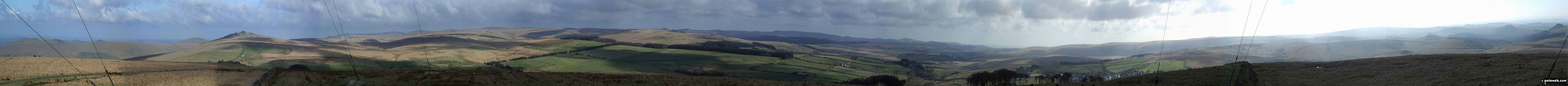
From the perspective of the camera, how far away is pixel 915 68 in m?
97.2

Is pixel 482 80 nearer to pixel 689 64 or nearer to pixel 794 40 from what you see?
pixel 689 64

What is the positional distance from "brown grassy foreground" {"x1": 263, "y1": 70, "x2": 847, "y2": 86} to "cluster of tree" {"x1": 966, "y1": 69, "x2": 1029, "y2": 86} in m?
13.1

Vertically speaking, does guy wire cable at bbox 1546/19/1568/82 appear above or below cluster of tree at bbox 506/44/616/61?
above

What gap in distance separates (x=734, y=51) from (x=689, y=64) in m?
24.0

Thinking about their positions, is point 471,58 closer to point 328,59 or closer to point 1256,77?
point 328,59

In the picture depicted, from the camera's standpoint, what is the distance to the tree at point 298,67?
4203 centimetres

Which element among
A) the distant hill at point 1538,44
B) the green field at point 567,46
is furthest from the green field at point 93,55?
the distant hill at point 1538,44

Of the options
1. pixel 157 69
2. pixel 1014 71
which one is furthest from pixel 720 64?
pixel 157 69

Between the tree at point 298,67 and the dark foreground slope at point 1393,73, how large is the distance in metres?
45.7

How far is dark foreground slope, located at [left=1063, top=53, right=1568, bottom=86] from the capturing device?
17469 mm

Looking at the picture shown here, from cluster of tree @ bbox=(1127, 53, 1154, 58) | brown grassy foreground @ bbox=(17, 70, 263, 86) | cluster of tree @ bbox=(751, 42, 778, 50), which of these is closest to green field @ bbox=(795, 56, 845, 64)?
cluster of tree @ bbox=(751, 42, 778, 50)

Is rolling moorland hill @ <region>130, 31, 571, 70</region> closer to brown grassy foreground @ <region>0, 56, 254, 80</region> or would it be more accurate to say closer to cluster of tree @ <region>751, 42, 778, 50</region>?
brown grassy foreground @ <region>0, 56, 254, 80</region>

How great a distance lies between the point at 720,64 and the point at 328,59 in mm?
41069

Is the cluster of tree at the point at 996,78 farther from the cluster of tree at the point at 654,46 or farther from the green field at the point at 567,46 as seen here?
the cluster of tree at the point at 654,46
